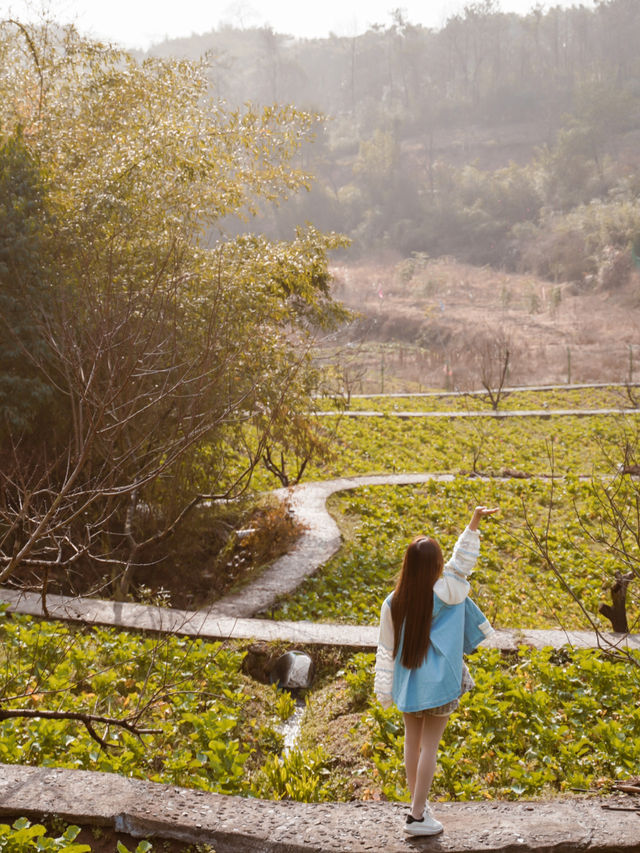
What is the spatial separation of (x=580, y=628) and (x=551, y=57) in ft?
276

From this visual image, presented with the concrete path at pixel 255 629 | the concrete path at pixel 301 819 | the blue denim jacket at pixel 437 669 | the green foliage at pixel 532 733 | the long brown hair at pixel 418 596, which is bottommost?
the concrete path at pixel 255 629

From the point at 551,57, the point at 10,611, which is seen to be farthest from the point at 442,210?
the point at 10,611

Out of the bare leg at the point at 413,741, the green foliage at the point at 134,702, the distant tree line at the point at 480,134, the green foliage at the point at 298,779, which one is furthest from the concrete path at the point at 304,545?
the distant tree line at the point at 480,134

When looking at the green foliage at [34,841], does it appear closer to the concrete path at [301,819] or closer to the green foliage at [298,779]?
the concrete path at [301,819]

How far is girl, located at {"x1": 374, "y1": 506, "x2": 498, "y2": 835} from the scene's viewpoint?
372 centimetres

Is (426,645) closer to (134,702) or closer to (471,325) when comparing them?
(134,702)

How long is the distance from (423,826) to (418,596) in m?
1.06

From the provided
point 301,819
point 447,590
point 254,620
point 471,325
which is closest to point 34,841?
point 301,819

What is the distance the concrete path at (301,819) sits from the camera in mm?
3707

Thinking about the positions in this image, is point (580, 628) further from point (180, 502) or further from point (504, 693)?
point (180, 502)

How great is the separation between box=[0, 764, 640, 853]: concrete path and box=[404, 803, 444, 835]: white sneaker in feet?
0.14

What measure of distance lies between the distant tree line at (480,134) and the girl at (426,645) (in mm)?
49032

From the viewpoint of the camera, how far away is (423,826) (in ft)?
12.2

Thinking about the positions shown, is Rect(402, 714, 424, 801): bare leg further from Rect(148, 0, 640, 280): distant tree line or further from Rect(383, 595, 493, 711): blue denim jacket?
Rect(148, 0, 640, 280): distant tree line
